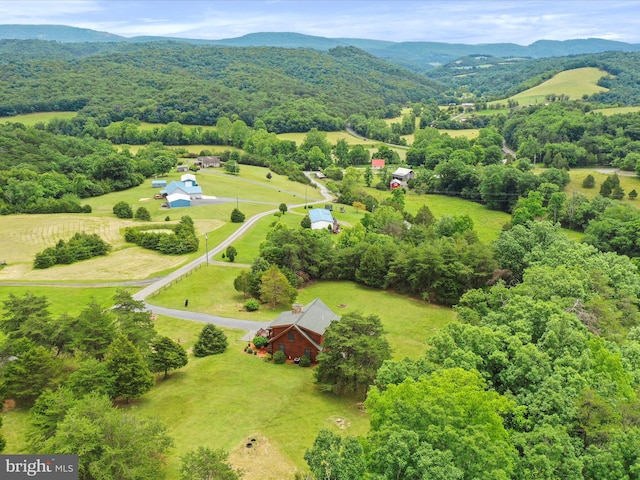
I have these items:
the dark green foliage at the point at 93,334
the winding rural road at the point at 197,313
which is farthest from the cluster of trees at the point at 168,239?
the dark green foliage at the point at 93,334

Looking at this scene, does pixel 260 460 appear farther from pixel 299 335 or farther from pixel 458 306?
pixel 458 306

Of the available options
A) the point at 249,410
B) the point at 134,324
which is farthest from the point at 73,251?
the point at 249,410

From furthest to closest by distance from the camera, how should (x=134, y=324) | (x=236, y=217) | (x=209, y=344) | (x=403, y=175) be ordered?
(x=403, y=175)
(x=236, y=217)
(x=209, y=344)
(x=134, y=324)

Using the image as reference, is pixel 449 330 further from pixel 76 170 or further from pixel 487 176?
pixel 76 170

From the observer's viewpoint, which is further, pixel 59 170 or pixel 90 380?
pixel 59 170

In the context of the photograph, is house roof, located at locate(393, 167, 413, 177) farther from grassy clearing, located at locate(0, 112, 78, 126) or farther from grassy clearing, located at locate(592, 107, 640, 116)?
grassy clearing, located at locate(0, 112, 78, 126)

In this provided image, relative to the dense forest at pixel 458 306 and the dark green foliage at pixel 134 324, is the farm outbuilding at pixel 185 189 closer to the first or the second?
the dense forest at pixel 458 306
